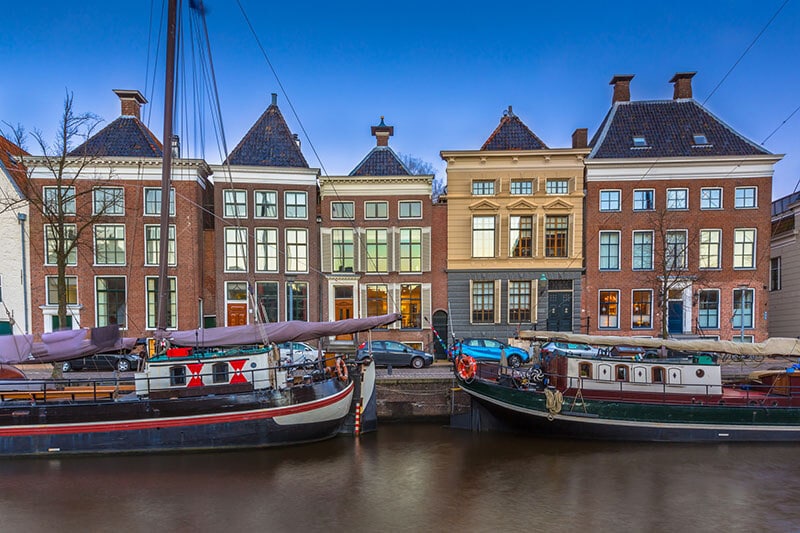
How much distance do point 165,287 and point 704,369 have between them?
17994 mm

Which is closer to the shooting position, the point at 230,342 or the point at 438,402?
the point at 230,342

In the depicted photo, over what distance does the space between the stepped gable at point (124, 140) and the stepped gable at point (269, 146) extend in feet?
15.5

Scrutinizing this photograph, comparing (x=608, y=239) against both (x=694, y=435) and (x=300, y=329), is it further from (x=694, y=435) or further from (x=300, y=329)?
(x=300, y=329)

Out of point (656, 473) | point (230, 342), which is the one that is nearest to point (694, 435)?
point (656, 473)

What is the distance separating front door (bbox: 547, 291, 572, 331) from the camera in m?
26.0

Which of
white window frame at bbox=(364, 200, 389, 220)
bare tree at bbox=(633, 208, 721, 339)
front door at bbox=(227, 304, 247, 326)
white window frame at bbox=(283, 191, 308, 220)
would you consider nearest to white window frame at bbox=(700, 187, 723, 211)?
bare tree at bbox=(633, 208, 721, 339)

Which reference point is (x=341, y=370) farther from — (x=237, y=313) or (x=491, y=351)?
(x=237, y=313)

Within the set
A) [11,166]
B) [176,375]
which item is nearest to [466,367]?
[176,375]

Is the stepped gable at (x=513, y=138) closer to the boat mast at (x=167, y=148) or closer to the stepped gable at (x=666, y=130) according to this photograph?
the stepped gable at (x=666, y=130)

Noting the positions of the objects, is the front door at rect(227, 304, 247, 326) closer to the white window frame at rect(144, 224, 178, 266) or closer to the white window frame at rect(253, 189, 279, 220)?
the white window frame at rect(144, 224, 178, 266)

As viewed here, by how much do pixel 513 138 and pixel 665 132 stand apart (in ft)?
29.6

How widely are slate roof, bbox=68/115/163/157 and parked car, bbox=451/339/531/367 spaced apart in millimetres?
20569

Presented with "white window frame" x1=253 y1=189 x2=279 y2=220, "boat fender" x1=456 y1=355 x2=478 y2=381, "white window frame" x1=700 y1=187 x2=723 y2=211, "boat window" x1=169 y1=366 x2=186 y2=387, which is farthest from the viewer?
"white window frame" x1=253 y1=189 x2=279 y2=220

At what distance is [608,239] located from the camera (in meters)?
25.8
